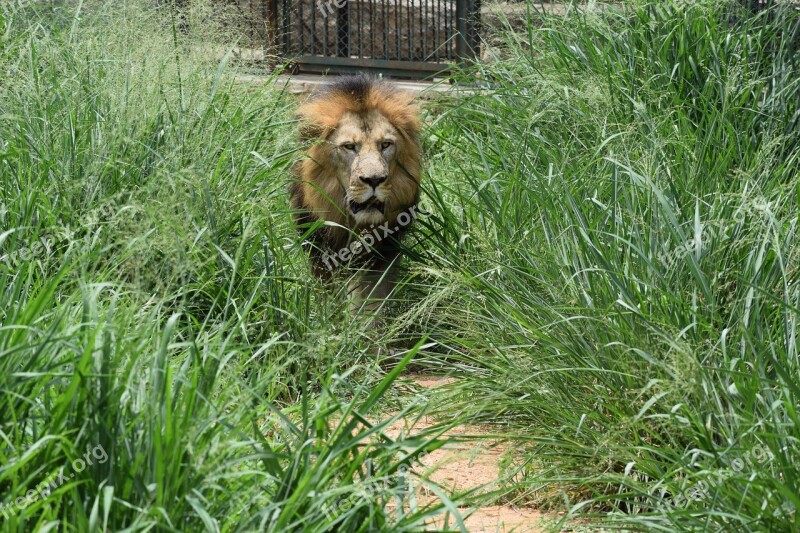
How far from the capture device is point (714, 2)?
6070 mm

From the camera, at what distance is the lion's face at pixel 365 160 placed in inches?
219

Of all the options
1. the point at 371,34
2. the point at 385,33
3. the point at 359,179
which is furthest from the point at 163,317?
the point at 385,33

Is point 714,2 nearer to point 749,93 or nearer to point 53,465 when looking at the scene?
point 749,93

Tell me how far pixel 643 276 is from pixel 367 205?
6.15ft

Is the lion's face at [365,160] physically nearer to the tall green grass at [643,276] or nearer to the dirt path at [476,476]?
the tall green grass at [643,276]

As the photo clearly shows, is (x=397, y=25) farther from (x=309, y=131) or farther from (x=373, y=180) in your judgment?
(x=373, y=180)

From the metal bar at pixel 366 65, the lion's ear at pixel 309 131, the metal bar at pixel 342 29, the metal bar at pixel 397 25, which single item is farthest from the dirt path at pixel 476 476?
the metal bar at pixel 342 29

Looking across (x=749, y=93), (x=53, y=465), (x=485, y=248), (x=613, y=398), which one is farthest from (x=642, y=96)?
(x=53, y=465)

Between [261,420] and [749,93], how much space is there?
323cm

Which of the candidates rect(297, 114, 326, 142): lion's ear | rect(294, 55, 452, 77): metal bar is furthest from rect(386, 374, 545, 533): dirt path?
rect(294, 55, 452, 77): metal bar

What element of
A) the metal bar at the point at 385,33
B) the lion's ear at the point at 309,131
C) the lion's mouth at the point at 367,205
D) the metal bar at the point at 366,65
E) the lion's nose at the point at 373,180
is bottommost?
the lion's mouth at the point at 367,205

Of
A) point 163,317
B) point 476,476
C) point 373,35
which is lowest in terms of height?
point 476,476

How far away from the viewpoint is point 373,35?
1041cm

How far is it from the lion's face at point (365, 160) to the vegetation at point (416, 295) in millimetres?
277
